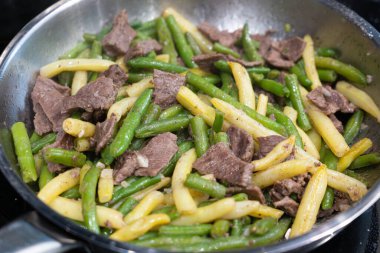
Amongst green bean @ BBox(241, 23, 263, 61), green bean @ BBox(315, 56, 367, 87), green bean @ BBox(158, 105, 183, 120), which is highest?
green bean @ BBox(315, 56, 367, 87)

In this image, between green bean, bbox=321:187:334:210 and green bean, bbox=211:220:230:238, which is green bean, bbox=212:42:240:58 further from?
green bean, bbox=211:220:230:238

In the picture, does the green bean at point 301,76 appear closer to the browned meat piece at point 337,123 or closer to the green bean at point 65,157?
the browned meat piece at point 337,123

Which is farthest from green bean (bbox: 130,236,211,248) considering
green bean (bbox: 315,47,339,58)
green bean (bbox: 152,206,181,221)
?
green bean (bbox: 315,47,339,58)

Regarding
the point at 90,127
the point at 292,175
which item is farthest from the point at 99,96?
the point at 292,175

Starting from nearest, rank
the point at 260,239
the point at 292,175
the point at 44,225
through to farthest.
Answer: the point at 44,225 < the point at 260,239 < the point at 292,175

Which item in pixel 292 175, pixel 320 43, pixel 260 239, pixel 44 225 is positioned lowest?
pixel 44 225

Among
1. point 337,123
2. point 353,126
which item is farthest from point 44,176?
point 353,126

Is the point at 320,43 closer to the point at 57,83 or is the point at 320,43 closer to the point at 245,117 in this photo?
the point at 245,117

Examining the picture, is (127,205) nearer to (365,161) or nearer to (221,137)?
(221,137)
